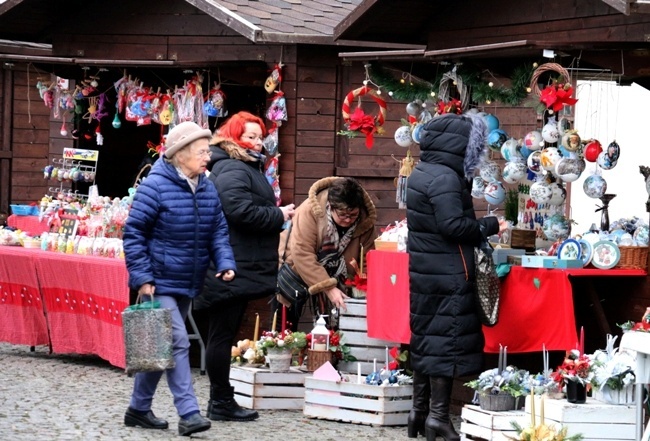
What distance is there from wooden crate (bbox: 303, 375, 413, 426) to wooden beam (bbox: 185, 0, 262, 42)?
3.85m

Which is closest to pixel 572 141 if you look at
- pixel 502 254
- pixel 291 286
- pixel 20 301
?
pixel 502 254

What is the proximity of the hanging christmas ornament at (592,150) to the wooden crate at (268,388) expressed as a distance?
235 centimetres

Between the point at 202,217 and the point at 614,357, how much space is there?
2435 mm

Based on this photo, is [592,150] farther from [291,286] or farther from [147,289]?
[147,289]

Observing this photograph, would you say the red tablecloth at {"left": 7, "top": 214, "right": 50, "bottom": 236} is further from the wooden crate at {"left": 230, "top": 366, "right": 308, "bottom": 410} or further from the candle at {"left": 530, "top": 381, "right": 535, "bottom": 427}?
the candle at {"left": 530, "top": 381, "right": 535, "bottom": 427}

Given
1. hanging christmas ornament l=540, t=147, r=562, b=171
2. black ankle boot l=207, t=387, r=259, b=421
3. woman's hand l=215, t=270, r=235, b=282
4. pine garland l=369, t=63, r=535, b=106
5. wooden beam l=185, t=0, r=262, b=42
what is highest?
wooden beam l=185, t=0, r=262, b=42

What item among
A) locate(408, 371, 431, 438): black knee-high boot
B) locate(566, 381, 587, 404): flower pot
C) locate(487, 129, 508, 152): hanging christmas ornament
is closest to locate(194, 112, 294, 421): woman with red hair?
locate(408, 371, 431, 438): black knee-high boot

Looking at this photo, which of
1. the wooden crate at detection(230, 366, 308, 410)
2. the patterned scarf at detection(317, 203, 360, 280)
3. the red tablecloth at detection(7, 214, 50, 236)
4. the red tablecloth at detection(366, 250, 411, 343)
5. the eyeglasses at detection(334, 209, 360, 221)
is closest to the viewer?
the red tablecloth at detection(366, 250, 411, 343)

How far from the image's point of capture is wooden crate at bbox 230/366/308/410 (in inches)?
370

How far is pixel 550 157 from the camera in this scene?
8.91 m

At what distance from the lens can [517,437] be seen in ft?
23.9

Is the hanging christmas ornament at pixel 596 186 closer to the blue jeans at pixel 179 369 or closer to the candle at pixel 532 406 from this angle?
the candle at pixel 532 406

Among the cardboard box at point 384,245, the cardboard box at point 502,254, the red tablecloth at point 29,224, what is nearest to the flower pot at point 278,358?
the cardboard box at point 384,245

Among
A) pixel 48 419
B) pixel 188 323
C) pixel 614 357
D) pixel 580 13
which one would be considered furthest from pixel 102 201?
pixel 614 357
